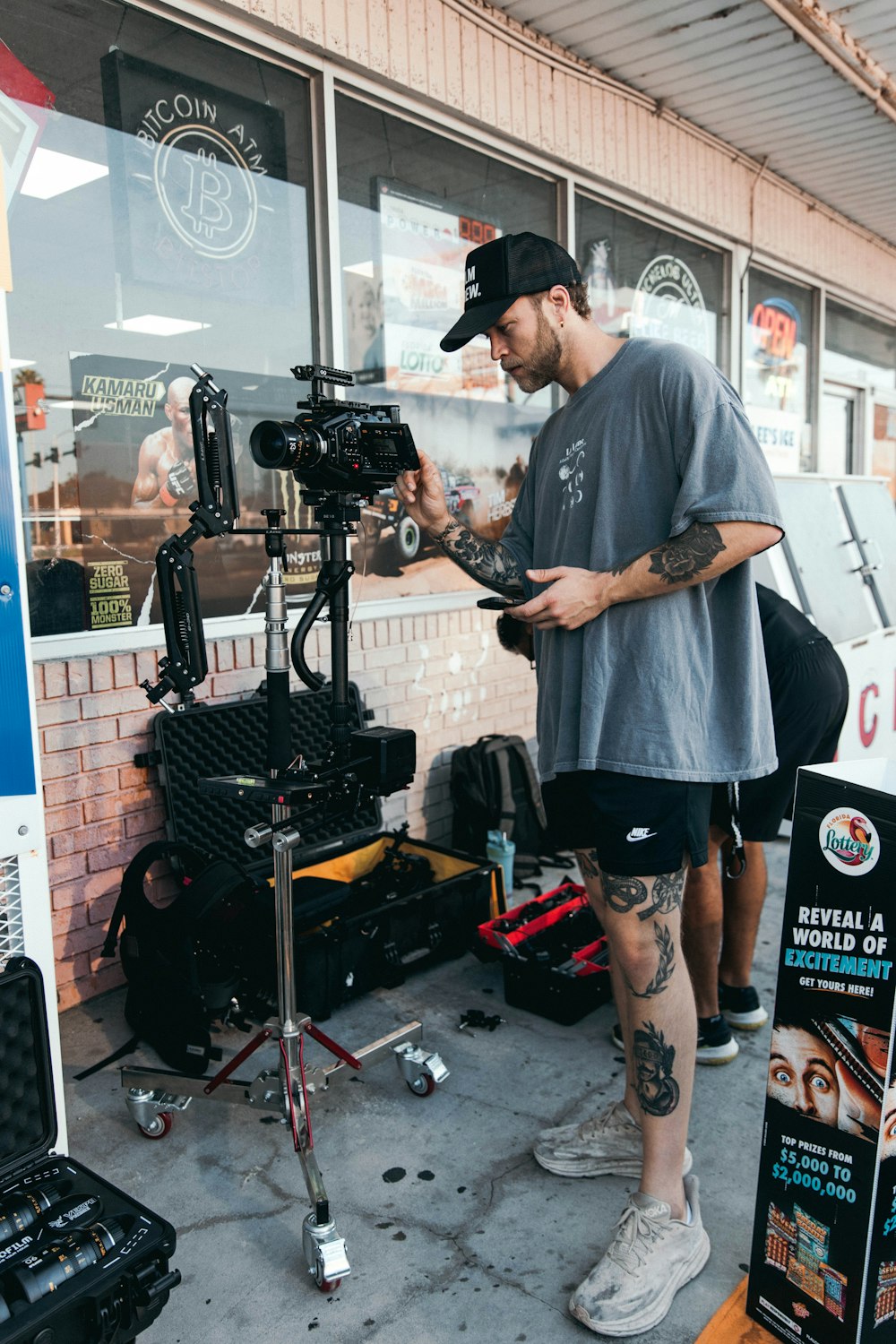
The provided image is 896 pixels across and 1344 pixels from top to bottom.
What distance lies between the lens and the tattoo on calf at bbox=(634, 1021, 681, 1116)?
6.35 ft

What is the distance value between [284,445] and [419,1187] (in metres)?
1.65

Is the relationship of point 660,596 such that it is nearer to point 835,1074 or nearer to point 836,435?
point 835,1074

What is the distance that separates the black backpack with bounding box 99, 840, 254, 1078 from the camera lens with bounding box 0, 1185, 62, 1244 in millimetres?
790

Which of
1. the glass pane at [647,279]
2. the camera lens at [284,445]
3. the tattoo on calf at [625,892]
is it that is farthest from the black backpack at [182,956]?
the glass pane at [647,279]

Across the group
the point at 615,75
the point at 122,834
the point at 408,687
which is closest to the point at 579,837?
the point at 122,834

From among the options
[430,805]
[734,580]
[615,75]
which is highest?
[615,75]

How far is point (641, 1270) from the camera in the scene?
1.83 meters

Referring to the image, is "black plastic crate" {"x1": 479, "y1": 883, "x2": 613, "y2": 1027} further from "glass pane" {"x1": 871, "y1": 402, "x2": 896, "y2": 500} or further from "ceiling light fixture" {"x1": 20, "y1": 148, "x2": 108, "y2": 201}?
"glass pane" {"x1": 871, "y1": 402, "x2": 896, "y2": 500}

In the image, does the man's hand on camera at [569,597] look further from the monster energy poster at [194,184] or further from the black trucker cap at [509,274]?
the monster energy poster at [194,184]

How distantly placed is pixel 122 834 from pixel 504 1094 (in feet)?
4.84

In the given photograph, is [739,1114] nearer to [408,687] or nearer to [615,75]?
[408,687]

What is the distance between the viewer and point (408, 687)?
A: 4246 millimetres

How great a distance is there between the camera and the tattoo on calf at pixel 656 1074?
1935 mm

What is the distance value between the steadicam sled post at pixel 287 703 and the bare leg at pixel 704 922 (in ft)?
3.18
